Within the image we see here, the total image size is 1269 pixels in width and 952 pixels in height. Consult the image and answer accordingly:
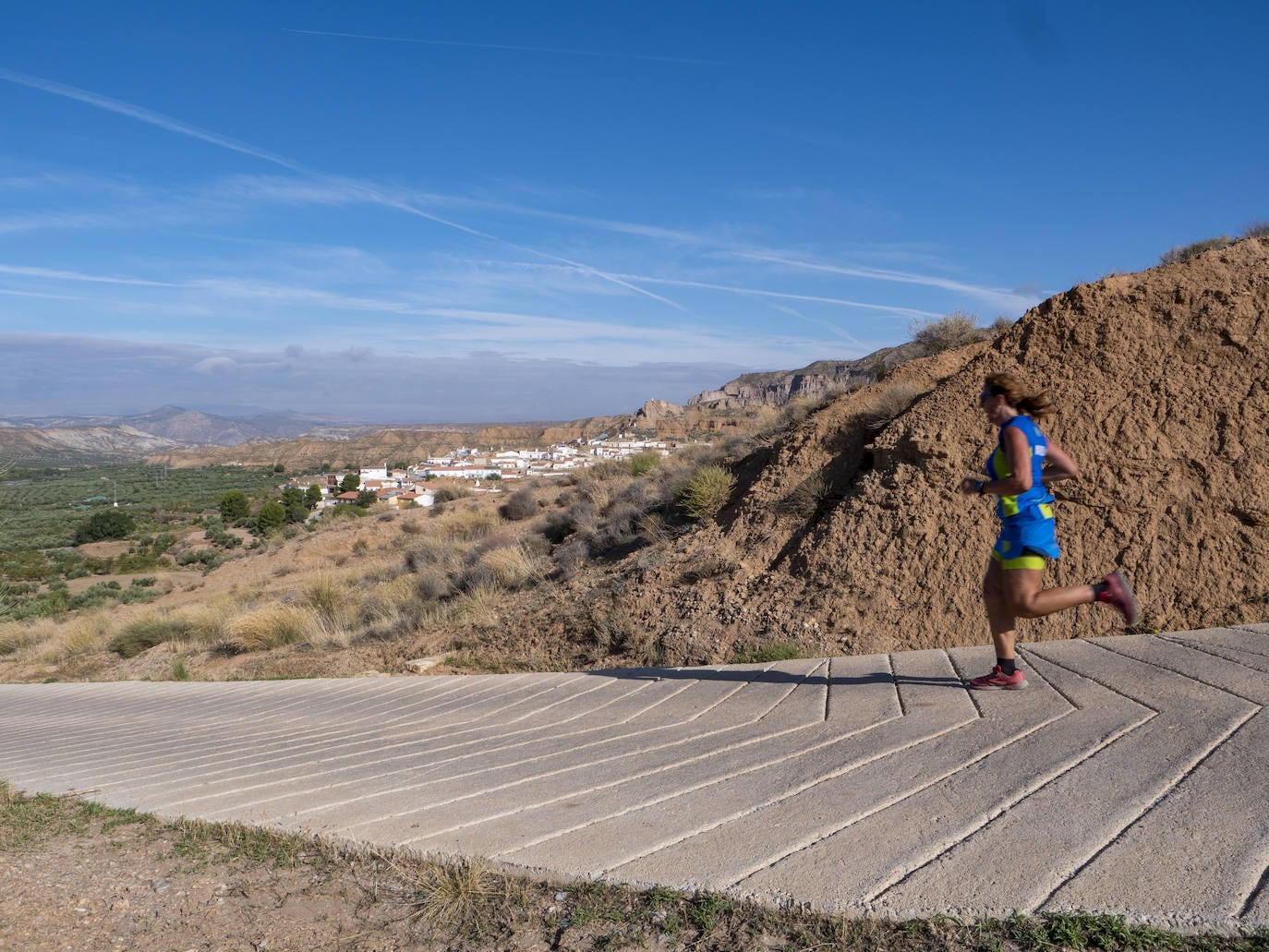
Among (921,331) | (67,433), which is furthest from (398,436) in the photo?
(921,331)

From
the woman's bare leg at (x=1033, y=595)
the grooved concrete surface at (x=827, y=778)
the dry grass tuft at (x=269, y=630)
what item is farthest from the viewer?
the dry grass tuft at (x=269, y=630)

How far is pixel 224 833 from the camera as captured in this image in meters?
3.87

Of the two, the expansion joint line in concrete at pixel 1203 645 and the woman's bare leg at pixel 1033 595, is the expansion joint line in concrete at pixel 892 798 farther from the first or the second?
the expansion joint line in concrete at pixel 1203 645

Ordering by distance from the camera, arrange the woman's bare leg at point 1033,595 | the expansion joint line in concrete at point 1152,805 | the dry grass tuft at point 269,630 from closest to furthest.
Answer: the expansion joint line in concrete at point 1152,805, the woman's bare leg at point 1033,595, the dry grass tuft at point 269,630

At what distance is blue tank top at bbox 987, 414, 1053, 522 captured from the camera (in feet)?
14.9

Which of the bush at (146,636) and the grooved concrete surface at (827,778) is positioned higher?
the grooved concrete surface at (827,778)

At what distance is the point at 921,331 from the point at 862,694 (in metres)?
8.48

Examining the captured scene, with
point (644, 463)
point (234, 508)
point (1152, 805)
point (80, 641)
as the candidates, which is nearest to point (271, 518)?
point (234, 508)

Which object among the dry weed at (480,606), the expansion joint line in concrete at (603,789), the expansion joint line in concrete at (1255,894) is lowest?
the dry weed at (480,606)

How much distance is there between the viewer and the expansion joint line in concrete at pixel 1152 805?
2.72m

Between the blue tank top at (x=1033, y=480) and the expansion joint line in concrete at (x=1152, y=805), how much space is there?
1257 mm

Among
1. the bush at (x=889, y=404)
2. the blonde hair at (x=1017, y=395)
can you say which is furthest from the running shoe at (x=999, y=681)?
the bush at (x=889, y=404)

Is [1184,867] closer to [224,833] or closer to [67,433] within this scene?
[224,833]

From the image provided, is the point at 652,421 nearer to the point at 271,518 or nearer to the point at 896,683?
the point at 271,518
